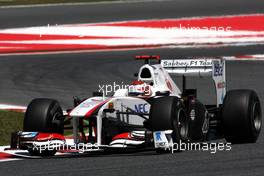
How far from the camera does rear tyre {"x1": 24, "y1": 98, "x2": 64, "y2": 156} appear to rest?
1198cm

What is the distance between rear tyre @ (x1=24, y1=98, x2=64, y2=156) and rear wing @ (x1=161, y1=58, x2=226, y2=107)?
7.63 ft

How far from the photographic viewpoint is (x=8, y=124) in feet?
49.2

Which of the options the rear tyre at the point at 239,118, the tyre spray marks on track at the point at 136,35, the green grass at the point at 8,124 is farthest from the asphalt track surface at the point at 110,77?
the green grass at the point at 8,124

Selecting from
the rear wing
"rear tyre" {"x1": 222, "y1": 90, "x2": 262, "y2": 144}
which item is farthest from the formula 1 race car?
the rear wing

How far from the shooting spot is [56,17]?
98.1 ft

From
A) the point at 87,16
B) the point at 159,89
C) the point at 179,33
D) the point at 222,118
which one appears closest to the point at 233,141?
the point at 222,118

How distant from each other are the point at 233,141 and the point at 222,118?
1.11 ft

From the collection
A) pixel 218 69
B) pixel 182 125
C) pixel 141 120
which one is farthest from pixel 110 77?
pixel 182 125

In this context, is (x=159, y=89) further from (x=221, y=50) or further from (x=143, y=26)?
(x=143, y=26)

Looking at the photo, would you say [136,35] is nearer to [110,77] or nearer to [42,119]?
[110,77]

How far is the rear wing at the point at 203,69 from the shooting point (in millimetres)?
13703

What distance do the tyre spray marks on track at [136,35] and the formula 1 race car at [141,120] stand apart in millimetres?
12064

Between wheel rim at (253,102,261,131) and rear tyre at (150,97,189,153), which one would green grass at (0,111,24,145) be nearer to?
rear tyre at (150,97,189,153)

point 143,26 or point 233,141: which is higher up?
point 143,26
